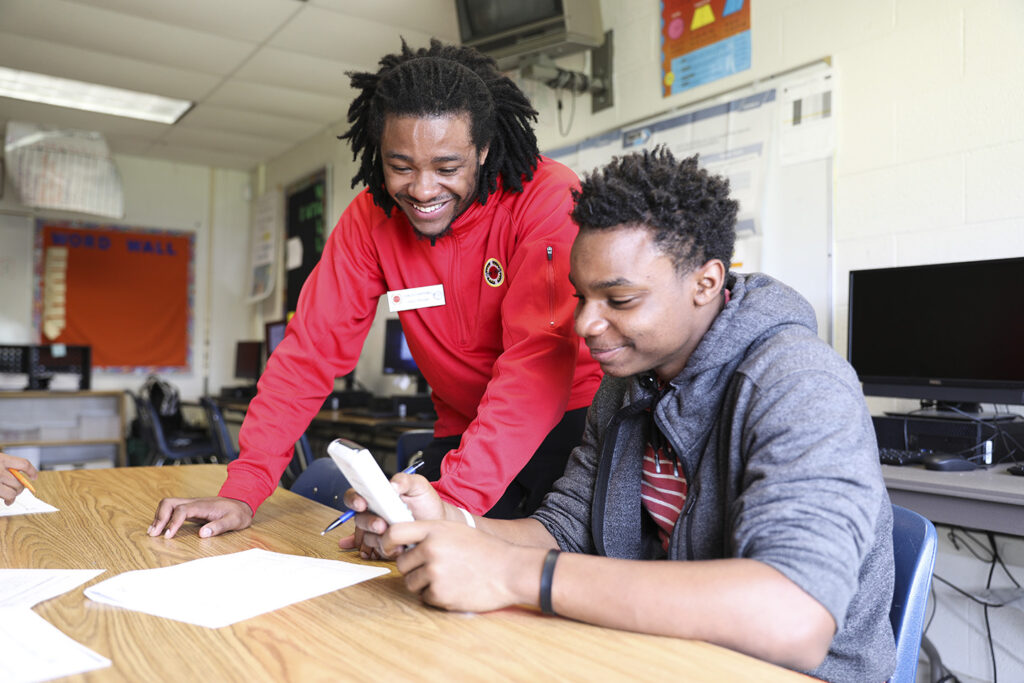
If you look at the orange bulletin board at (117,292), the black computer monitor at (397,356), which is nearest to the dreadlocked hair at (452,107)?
the black computer monitor at (397,356)

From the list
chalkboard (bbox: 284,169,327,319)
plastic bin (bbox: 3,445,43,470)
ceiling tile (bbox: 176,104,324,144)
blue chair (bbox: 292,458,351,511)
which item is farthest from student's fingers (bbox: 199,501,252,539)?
plastic bin (bbox: 3,445,43,470)

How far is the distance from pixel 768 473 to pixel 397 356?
3739 mm

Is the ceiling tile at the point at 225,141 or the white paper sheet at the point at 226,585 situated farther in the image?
the ceiling tile at the point at 225,141

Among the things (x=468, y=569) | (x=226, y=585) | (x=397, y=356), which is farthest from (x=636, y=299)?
(x=397, y=356)

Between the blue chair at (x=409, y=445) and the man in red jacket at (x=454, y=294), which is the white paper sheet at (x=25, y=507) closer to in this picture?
A: the man in red jacket at (x=454, y=294)

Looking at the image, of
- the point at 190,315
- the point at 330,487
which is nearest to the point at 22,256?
the point at 190,315

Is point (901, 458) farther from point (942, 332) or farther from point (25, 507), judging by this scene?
point (25, 507)

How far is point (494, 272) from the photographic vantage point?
1484 mm

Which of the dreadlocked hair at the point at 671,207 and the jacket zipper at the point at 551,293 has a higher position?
the dreadlocked hair at the point at 671,207

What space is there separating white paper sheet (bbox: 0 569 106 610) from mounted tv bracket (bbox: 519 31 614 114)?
2.79 m

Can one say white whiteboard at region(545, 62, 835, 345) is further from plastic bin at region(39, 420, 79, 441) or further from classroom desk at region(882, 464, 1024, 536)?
plastic bin at region(39, 420, 79, 441)

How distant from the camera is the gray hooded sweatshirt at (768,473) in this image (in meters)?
0.77

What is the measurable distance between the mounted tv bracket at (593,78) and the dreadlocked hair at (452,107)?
1.94 metres

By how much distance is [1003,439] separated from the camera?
2.11 m
